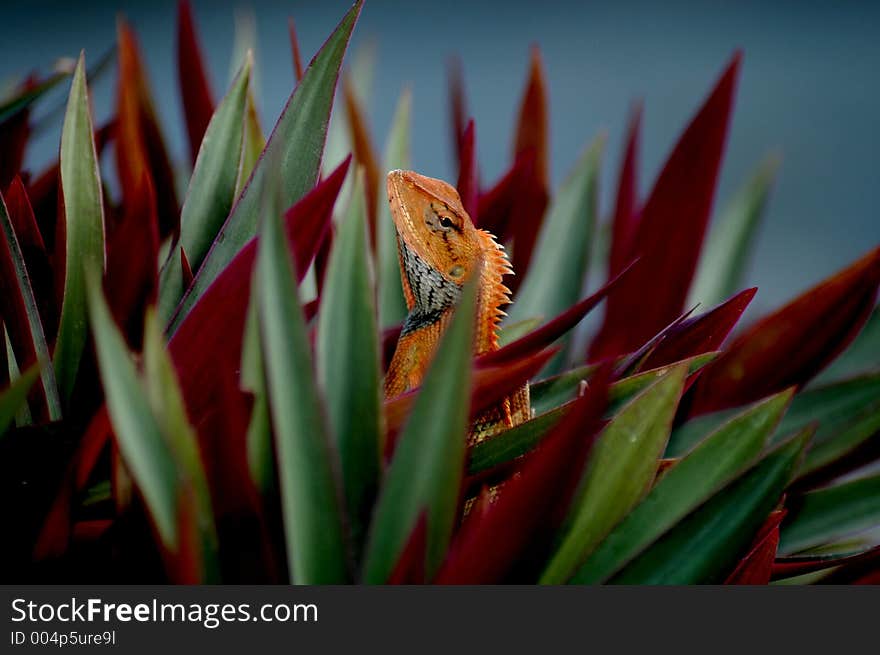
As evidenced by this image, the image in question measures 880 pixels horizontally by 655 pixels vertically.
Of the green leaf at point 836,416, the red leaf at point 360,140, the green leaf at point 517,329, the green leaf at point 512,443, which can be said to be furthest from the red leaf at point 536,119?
the green leaf at point 512,443

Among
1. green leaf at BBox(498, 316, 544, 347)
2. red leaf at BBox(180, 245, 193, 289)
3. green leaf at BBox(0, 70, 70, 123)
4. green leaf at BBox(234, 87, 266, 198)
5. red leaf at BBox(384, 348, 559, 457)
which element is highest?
green leaf at BBox(0, 70, 70, 123)

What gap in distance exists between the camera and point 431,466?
317 millimetres

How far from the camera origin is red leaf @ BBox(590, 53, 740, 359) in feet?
2.10

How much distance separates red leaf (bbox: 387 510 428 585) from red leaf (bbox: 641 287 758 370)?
221mm

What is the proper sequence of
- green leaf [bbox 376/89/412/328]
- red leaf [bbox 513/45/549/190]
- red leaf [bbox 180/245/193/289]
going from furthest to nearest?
1. red leaf [bbox 513/45/549/190]
2. green leaf [bbox 376/89/412/328]
3. red leaf [bbox 180/245/193/289]

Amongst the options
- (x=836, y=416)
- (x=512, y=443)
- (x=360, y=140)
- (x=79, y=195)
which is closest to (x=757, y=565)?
(x=512, y=443)

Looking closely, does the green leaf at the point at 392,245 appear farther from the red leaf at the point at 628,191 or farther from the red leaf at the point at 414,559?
the red leaf at the point at 414,559

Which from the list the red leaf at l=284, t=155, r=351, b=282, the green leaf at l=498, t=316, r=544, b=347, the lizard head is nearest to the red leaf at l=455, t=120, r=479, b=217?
the lizard head

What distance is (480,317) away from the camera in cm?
60

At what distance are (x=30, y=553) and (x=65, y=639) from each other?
0.06 meters

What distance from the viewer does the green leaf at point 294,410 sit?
296 millimetres

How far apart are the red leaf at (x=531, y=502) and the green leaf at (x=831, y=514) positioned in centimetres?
28

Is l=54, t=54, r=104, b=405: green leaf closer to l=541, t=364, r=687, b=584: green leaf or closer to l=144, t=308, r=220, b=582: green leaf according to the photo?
l=144, t=308, r=220, b=582: green leaf

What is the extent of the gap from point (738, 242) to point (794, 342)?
0.29 m
